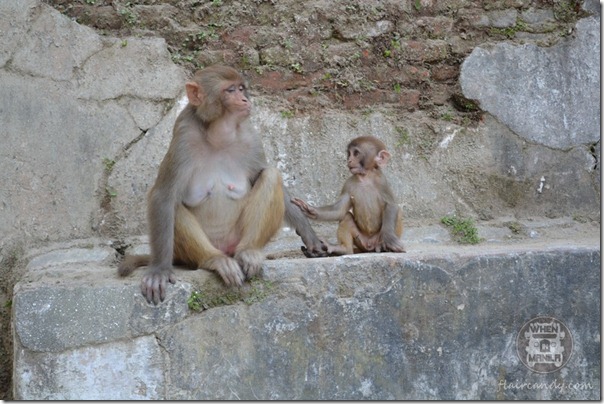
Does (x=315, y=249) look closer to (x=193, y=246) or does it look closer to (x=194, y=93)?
(x=193, y=246)

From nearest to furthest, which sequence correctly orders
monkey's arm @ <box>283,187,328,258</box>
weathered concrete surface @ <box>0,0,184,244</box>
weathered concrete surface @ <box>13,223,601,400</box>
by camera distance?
weathered concrete surface @ <box>13,223,601,400</box> < monkey's arm @ <box>283,187,328,258</box> < weathered concrete surface @ <box>0,0,184,244</box>

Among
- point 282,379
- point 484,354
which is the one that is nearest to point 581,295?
point 484,354

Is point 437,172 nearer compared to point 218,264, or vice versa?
point 218,264

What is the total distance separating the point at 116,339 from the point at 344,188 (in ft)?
6.49

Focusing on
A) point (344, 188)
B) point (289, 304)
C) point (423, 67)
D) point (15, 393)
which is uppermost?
point (423, 67)

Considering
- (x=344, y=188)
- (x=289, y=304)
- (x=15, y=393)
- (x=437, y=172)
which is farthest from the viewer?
(x=437, y=172)

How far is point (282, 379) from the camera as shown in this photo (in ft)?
15.1

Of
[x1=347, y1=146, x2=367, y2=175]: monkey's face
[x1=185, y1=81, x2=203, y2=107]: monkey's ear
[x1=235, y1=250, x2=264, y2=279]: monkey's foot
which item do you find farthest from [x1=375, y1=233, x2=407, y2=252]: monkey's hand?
[x1=185, y1=81, x2=203, y2=107]: monkey's ear

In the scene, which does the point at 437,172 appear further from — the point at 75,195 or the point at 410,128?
the point at 75,195

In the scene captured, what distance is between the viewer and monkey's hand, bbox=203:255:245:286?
15.2 ft

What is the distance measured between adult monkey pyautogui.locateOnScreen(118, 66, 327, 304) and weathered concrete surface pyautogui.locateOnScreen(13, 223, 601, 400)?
166 millimetres

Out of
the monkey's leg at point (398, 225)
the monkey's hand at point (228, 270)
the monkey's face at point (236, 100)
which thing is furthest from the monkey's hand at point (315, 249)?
the monkey's face at point (236, 100)

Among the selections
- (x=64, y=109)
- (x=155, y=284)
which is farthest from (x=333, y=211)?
(x=64, y=109)

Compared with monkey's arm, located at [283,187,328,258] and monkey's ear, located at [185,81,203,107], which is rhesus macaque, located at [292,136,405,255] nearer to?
monkey's arm, located at [283,187,328,258]
